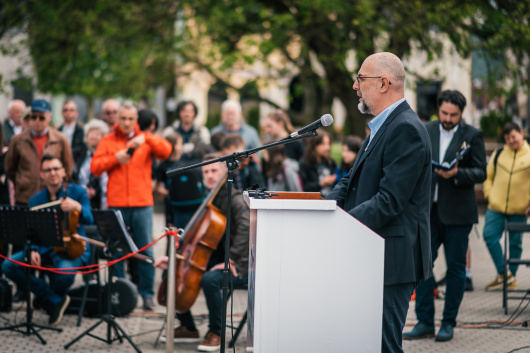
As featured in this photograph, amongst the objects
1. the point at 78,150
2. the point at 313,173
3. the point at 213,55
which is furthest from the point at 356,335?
the point at 213,55

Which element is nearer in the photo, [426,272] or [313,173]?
[426,272]

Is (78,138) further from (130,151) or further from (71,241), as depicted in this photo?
(71,241)

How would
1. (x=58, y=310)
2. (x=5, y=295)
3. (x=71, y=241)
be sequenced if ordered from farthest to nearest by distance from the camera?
1. (x=5, y=295)
2. (x=58, y=310)
3. (x=71, y=241)

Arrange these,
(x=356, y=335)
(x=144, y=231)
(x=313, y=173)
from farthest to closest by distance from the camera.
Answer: (x=313, y=173)
(x=144, y=231)
(x=356, y=335)

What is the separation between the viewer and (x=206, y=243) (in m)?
6.48

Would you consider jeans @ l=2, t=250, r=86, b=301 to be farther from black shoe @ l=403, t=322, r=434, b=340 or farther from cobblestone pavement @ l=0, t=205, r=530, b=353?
black shoe @ l=403, t=322, r=434, b=340

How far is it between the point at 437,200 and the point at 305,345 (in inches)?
136

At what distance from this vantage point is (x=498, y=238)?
930cm

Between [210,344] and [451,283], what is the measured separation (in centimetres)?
218

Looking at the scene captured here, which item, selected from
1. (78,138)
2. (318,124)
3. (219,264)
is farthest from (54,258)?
(318,124)

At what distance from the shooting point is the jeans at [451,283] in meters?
6.75

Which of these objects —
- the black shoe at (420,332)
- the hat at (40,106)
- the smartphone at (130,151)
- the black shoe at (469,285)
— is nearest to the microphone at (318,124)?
the black shoe at (420,332)

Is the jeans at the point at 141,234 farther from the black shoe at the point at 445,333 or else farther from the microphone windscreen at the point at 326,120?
the microphone windscreen at the point at 326,120

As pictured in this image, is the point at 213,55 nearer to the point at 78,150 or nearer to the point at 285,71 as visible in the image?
the point at 285,71
